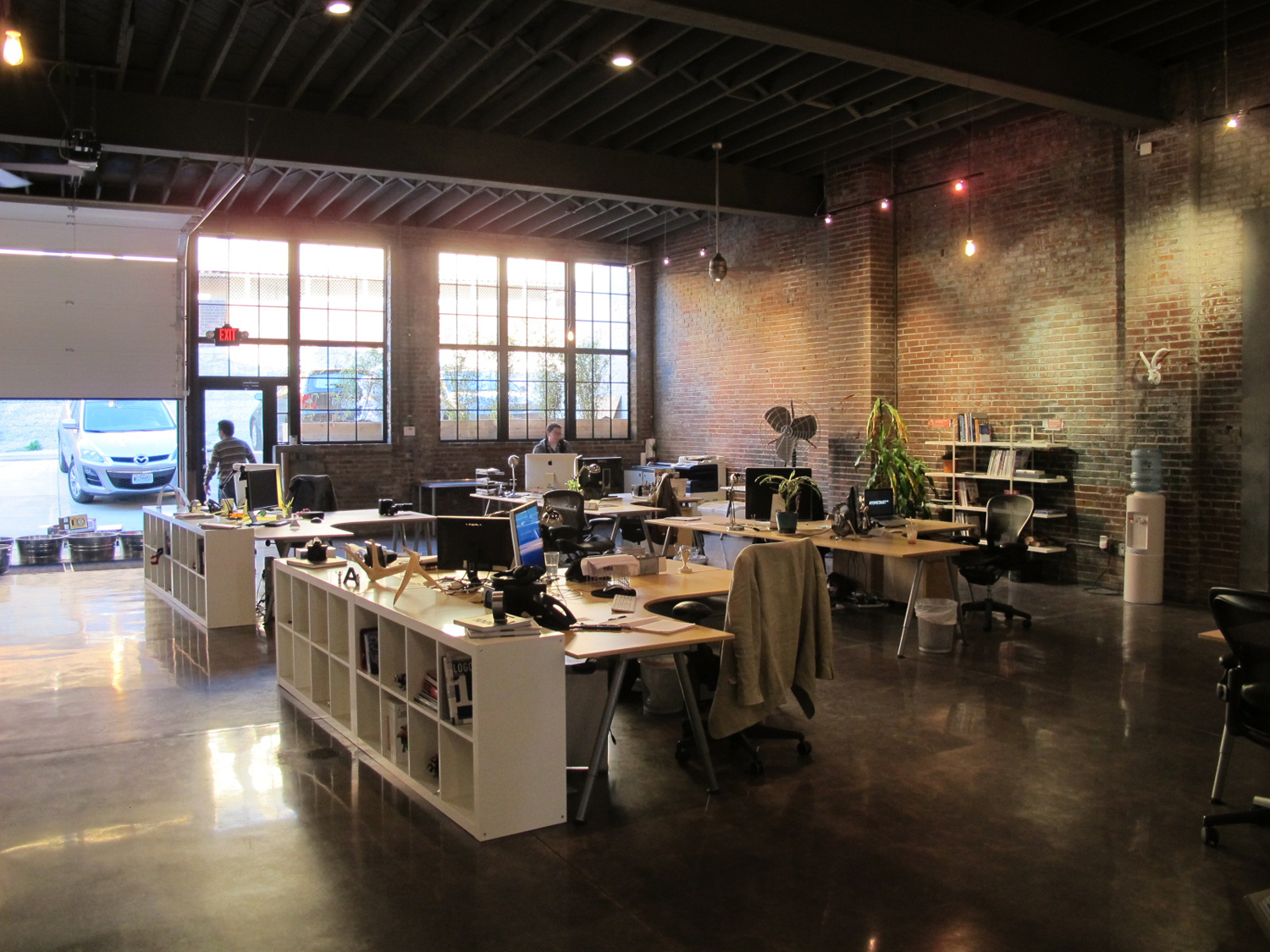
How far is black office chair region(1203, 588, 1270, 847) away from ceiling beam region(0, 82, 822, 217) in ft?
26.5

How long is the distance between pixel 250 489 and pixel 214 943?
5.98m

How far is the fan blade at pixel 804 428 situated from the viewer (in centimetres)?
1152

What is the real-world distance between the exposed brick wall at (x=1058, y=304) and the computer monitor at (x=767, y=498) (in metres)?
2.63

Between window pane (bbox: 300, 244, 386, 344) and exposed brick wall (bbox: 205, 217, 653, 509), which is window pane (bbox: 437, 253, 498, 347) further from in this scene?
window pane (bbox: 300, 244, 386, 344)

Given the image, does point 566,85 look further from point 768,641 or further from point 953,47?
point 768,641

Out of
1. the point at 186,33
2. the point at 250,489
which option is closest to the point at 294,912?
the point at 250,489

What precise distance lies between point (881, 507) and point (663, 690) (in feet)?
10.4

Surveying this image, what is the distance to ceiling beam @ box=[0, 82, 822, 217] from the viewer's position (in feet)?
27.7

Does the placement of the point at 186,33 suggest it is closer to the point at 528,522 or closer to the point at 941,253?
the point at 528,522

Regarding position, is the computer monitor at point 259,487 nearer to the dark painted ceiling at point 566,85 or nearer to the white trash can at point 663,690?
the dark painted ceiling at point 566,85

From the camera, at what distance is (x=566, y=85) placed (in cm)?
897

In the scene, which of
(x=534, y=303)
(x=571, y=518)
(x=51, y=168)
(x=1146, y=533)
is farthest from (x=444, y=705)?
(x=534, y=303)

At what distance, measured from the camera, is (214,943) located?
2949 mm

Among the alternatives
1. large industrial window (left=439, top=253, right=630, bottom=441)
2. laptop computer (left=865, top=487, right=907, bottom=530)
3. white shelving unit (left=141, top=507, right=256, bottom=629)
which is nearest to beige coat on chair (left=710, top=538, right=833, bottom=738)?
laptop computer (left=865, top=487, right=907, bottom=530)
